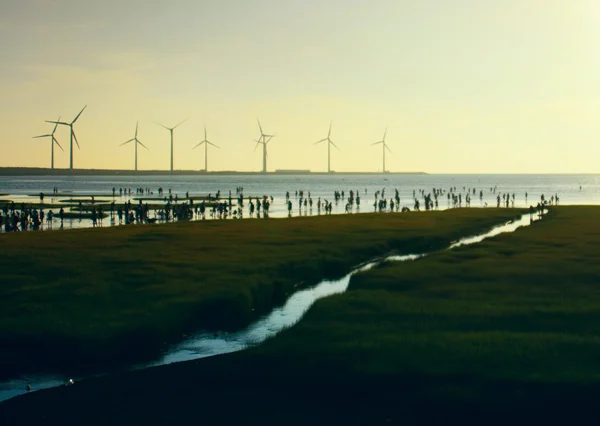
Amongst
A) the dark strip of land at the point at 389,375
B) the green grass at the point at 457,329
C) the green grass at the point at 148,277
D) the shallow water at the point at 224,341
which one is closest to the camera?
the dark strip of land at the point at 389,375

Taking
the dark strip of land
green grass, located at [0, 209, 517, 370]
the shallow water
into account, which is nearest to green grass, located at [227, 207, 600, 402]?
the dark strip of land

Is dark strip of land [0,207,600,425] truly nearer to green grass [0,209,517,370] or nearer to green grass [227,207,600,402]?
green grass [227,207,600,402]

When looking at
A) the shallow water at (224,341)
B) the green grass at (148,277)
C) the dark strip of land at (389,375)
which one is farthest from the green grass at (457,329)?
the green grass at (148,277)

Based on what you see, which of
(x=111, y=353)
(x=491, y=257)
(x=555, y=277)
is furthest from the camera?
(x=491, y=257)

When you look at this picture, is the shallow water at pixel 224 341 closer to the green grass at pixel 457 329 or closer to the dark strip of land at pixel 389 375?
the dark strip of land at pixel 389 375

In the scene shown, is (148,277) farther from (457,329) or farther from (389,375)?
(389,375)

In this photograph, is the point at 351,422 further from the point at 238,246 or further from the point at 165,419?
the point at 238,246

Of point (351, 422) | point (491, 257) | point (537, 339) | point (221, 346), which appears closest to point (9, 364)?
point (221, 346)

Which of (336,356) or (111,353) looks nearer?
(336,356)

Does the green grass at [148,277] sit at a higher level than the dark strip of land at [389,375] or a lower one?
higher
